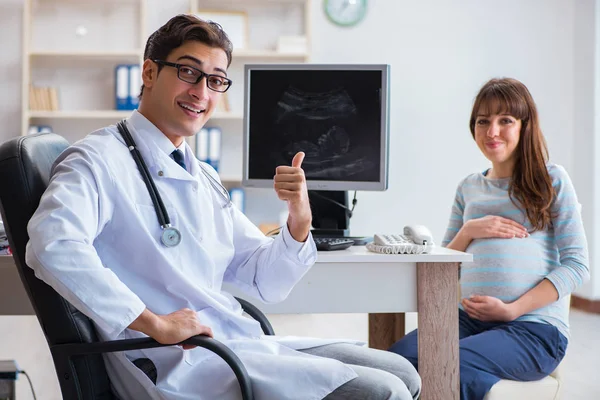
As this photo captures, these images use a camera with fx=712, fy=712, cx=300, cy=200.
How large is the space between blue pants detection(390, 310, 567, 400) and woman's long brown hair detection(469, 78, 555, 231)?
1.15 ft

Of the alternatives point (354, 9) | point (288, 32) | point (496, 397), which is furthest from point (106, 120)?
point (496, 397)

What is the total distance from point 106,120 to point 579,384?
370 cm

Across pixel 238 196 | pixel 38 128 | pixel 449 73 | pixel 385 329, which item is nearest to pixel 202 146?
pixel 238 196

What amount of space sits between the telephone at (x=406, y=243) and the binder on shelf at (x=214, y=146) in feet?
9.90

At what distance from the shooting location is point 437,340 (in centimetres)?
196

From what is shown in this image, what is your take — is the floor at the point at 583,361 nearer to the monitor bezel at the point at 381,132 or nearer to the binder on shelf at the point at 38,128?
the monitor bezel at the point at 381,132

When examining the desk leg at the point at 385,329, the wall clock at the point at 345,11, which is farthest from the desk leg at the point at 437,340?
the wall clock at the point at 345,11

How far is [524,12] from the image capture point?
18.4 feet

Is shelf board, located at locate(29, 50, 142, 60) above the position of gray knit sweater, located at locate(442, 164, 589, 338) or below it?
above

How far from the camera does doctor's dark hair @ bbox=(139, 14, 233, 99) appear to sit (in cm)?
160

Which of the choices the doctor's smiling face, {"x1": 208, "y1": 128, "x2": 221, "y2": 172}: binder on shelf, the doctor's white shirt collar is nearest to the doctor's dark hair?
the doctor's smiling face

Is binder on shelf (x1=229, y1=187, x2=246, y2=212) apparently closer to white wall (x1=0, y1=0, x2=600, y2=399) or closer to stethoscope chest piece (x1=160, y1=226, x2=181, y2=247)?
white wall (x1=0, y1=0, x2=600, y2=399)

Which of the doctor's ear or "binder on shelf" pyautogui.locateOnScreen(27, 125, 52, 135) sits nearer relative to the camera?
the doctor's ear

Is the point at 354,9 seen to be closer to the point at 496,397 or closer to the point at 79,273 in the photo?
the point at 496,397
